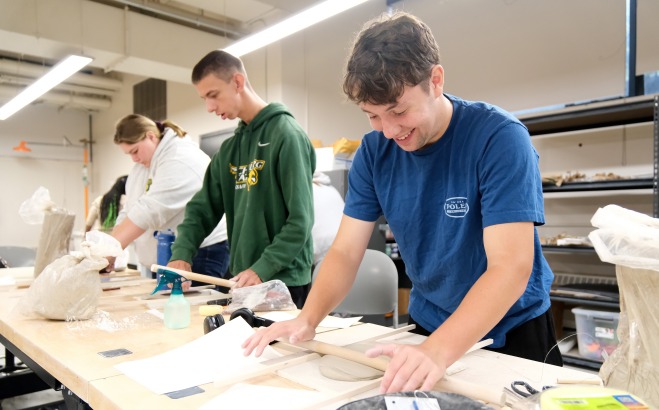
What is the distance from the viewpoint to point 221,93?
1847mm

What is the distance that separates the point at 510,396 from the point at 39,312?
4.22 ft

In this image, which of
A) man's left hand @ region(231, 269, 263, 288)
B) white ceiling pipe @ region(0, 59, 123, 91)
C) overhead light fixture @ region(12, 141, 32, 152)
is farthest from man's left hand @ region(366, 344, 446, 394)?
overhead light fixture @ region(12, 141, 32, 152)

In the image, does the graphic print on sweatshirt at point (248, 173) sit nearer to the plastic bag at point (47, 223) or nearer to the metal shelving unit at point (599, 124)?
the plastic bag at point (47, 223)

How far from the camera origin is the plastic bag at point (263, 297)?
1476 mm

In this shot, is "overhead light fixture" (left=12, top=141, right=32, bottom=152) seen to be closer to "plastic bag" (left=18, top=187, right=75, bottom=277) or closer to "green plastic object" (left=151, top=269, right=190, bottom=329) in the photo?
"plastic bag" (left=18, top=187, right=75, bottom=277)

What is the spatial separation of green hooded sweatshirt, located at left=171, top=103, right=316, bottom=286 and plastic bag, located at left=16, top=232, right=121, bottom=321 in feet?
1.56

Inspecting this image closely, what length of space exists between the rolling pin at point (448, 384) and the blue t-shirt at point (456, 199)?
321 millimetres

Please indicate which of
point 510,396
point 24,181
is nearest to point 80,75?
point 24,181

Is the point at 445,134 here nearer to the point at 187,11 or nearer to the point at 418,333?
the point at 418,333

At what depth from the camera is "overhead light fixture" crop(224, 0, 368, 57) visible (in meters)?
2.95

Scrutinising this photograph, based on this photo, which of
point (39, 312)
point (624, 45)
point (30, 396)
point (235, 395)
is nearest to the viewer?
point (235, 395)

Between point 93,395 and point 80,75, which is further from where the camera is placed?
point 80,75

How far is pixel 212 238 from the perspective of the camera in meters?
2.25

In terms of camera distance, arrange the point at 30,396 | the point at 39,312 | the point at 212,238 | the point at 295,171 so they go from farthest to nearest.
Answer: the point at 30,396
the point at 212,238
the point at 295,171
the point at 39,312
